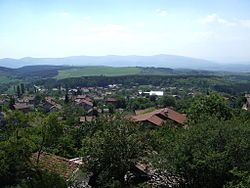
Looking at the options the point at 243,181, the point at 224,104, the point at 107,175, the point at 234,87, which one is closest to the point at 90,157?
the point at 107,175

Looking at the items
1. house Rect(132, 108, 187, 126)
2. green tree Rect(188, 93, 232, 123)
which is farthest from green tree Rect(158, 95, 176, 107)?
green tree Rect(188, 93, 232, 123)

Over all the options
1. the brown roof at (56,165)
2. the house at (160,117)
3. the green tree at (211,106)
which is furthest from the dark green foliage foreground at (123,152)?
the house at (160,117)

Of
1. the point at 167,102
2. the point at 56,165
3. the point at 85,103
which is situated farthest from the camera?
the point at 85,103

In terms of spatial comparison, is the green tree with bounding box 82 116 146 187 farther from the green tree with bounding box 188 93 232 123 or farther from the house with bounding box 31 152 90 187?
the green tree with bounding box 188 93 232 123

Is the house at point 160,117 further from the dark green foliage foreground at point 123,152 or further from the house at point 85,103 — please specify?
the house at point 85,103

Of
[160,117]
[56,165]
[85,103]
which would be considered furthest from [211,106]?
[85,103]

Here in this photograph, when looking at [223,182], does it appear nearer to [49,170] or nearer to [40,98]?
[49,170]

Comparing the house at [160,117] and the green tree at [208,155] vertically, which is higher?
the green tree at [208,155]

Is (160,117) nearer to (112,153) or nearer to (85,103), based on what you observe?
(112,153)
